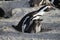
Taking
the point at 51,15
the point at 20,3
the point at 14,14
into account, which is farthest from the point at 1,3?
the point at 51,15

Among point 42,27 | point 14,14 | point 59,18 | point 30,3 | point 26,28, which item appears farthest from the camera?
point 30,3

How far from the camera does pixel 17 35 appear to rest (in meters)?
A: 1.80

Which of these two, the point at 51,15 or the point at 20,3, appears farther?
the point at 20,3

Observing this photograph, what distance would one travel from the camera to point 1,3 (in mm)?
3756

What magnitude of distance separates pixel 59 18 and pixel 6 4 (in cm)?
140

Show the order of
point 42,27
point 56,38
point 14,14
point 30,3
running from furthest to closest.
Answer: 1. point 30,3
2. point 14,14
3. point 42,27
4. point 56,38

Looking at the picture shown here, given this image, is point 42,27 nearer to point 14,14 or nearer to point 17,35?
point 17,35

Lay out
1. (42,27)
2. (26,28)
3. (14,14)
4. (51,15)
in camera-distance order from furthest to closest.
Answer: (14,14), (51,15), (42,27), (26,28)

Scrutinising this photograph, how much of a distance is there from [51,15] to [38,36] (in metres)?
1.05

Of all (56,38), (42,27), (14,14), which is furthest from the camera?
(14,14)

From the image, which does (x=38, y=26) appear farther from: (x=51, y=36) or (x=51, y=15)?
(x=51, y=15)

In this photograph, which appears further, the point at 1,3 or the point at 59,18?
the point at 1,3

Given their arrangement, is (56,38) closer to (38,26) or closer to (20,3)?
(38,26)

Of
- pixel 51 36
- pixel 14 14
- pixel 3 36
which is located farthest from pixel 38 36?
pixel 14 14
